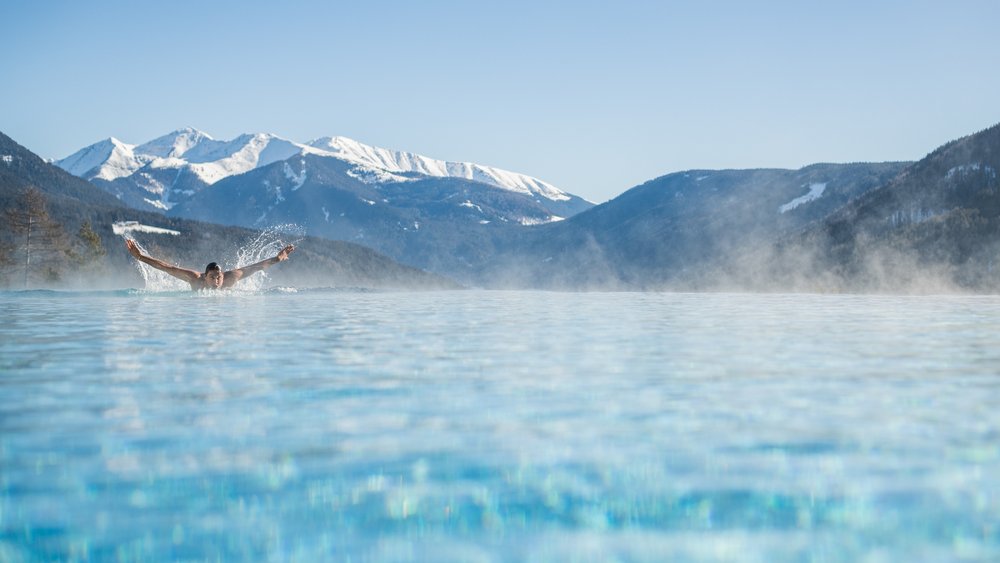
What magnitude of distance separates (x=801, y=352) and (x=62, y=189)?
192634 millimetres

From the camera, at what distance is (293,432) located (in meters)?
7.53

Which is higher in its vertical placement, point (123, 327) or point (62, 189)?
point (62, 189)

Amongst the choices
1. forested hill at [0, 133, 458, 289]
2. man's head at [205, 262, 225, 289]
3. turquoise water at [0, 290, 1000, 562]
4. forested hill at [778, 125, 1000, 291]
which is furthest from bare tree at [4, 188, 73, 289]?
forested hill at [778, 125, 1000, 291]

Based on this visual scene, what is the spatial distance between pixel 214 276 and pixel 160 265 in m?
6.86

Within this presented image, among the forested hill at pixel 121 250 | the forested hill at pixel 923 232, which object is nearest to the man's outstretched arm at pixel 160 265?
the forested hill at pixel 121 250

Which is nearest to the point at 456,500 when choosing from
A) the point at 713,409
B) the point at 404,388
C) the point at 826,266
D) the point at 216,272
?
the point at 713,409

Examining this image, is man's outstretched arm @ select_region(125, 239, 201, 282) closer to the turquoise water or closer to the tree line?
the turquoise water

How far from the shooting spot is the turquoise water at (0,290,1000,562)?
475cm

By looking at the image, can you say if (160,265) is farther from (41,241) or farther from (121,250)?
(121,250)

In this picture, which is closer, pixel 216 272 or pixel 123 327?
pixel 123 327

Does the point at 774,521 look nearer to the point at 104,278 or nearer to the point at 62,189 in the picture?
the point at 104,278

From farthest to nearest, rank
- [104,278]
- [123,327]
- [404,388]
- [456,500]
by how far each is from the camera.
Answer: [104,278]
[123,327]
[404,388]
[456,500]

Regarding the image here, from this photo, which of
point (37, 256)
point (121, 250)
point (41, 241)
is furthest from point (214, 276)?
point (121, 250)

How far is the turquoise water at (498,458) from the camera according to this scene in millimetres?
4750
